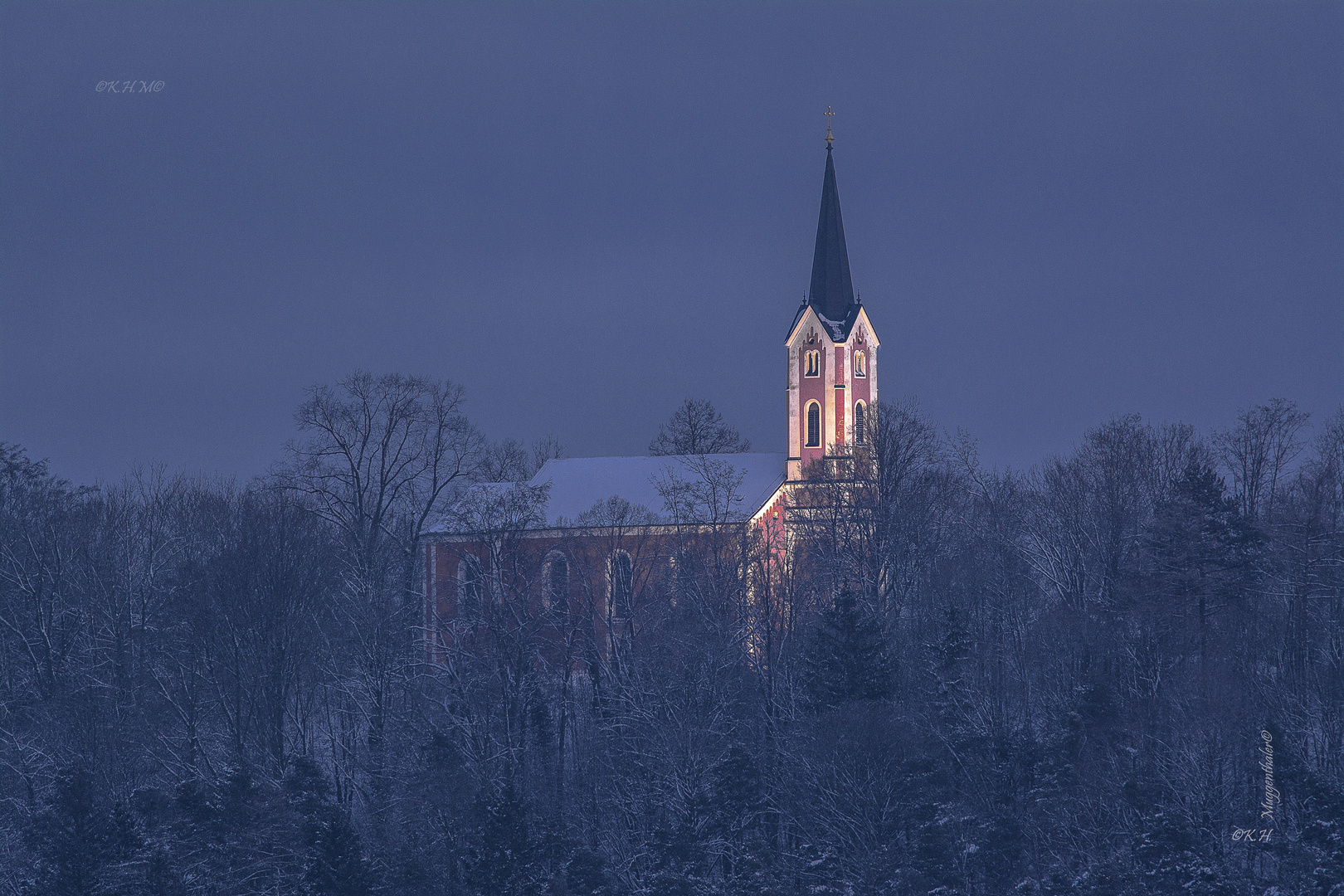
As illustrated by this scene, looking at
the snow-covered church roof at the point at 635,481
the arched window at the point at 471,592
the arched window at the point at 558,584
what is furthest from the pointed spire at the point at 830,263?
the arched window at the point at 471,592

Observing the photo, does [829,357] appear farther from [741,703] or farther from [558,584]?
[741,703]

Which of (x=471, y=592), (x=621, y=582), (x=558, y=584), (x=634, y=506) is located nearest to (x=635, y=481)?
(x=634, y=506)

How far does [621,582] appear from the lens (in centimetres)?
4541

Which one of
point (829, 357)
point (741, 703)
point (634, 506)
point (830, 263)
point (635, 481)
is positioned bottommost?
point (741, 703)

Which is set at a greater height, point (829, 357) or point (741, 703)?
point (829, 357)

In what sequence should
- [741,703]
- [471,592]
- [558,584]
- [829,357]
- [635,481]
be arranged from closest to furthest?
[741,703]
[471,592]
[558,584]
[829,357]
[635,481]

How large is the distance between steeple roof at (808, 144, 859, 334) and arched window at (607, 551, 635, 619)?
14452mm

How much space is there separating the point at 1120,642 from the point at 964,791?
7143 millimetres

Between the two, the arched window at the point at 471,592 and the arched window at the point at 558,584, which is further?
the arched window at the point at 558,584

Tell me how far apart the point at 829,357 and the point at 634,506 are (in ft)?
31.0

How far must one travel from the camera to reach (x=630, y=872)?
3316 centimetres

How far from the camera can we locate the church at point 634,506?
152 ft

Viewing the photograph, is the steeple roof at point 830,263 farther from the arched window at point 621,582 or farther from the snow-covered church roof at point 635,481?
the arched window at point 621,582

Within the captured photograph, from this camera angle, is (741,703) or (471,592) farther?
(471,592)
